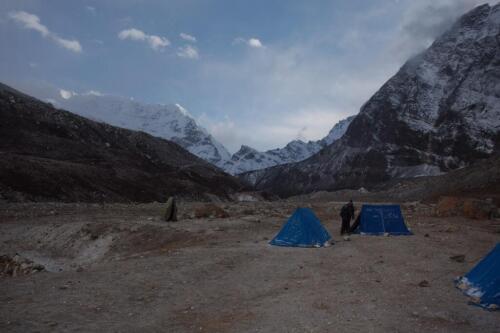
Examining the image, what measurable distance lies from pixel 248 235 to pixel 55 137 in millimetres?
66175

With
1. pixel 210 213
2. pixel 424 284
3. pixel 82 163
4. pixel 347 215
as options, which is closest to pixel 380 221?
pixel 347 215

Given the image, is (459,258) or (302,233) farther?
(302,233)

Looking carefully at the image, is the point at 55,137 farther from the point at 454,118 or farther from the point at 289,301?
the point at 454,118

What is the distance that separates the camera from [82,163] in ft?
224

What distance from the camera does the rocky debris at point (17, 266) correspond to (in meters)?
17.4

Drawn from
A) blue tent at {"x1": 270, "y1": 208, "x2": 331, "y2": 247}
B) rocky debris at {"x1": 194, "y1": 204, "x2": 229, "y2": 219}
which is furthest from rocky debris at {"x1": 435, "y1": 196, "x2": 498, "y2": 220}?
blue tent at {"x1": 270, "y1": 208, "x2": 331, "y2": 247}

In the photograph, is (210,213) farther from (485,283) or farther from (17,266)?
(485,283)

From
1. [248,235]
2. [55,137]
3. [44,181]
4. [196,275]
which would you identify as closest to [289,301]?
[196,275]

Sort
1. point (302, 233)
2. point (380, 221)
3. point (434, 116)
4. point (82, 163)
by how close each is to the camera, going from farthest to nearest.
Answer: point (434, 116) < point (82, 163) < point (380, 221) < point (302, 233)

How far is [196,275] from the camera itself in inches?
526

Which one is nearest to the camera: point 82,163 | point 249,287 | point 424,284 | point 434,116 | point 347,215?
point 424,284

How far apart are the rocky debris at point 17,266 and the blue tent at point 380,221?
14.2 metres

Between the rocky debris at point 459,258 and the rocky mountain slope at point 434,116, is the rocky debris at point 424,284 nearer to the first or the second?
the rocky debris at point 459,258

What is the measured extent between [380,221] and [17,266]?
16.3 m
